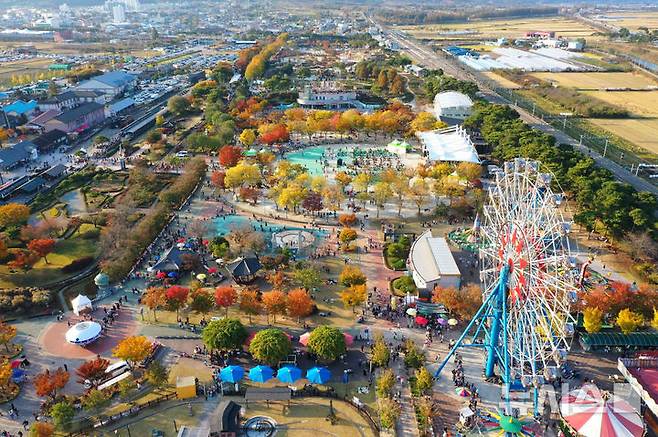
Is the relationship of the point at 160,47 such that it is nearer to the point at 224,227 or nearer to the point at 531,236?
the point at 224,227


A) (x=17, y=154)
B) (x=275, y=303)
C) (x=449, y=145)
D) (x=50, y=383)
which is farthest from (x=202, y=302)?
(x=17, y=154)

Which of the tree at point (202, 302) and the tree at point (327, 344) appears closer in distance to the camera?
the tree at point (327, 344)

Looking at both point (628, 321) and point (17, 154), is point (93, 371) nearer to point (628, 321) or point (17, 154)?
point (628, 321)

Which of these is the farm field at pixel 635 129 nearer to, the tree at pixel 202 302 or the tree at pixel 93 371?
the tree at pixel 202 302

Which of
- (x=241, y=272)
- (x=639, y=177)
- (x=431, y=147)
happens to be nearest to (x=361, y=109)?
(x=431, y=147)

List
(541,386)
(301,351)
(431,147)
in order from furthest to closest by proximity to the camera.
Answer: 1. (431,147)
2. (301,351)
3. (541,386)

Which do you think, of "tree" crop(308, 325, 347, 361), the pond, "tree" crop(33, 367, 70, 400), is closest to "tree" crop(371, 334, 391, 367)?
"tree" crop(308, 325, 347, 361)

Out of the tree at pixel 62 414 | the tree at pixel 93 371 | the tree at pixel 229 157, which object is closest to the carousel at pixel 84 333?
the tree at pixel 93 371

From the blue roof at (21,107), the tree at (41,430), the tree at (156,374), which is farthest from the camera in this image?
the blue roof at (21,107)

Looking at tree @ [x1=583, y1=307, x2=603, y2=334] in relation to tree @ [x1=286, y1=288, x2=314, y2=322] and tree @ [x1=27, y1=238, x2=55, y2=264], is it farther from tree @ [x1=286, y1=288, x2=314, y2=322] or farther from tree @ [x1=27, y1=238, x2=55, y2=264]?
tree @ [x1=27, y1=238, x2=55, y2=264]
